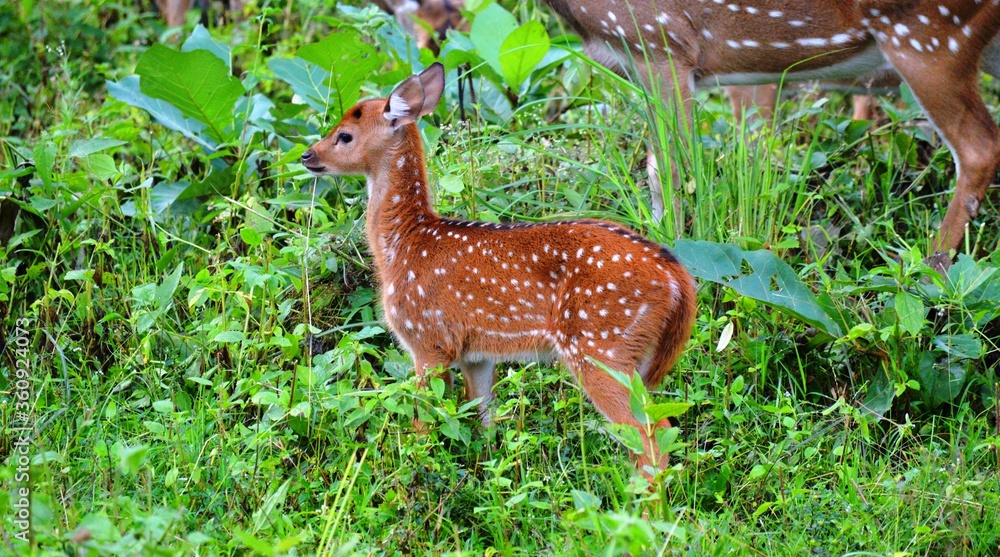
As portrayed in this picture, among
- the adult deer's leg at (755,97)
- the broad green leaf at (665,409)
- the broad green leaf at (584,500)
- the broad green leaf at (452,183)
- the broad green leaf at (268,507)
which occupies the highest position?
the broad green leaf at (452,183)

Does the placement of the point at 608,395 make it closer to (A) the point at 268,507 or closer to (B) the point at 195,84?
(A) the point at 268,507

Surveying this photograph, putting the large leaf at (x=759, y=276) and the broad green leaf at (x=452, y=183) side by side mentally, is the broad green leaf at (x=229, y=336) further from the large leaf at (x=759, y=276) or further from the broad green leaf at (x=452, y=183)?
the large leaf at (x=759, y=276)

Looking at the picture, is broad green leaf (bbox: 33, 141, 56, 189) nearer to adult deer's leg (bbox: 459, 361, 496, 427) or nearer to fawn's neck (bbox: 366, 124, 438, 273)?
fawn's neck (bbox: 366, 124, 438, 273)

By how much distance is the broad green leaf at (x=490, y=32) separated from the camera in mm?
5480

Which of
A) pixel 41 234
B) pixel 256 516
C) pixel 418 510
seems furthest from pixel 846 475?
pixel 41 234

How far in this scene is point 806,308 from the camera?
391 centimetres

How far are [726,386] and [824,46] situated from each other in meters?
1.84

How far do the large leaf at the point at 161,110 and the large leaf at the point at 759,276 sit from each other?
7.92ft

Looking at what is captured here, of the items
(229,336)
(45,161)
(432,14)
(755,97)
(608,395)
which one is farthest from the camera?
(432,14)

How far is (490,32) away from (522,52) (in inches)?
9.9

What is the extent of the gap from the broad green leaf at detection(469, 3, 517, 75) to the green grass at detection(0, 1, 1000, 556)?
0.47 feet

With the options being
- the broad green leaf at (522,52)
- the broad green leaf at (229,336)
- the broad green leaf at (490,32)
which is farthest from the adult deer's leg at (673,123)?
the broad green leaf at (229,336)

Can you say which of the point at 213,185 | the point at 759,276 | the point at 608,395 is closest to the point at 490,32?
the point at 213,185

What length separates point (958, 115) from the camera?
15.6 ft
